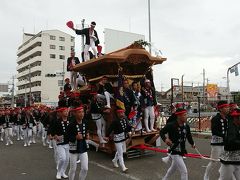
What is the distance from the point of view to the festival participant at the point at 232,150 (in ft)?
16.1

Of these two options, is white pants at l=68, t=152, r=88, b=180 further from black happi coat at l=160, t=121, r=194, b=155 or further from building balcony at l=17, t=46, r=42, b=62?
building balcony at l=17, t=46, r=42, b=62

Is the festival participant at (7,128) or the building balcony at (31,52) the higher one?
the building balcony at (31,52)

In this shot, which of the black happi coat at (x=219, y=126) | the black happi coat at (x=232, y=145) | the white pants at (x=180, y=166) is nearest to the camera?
the black happi coat at (x=232, y=145)

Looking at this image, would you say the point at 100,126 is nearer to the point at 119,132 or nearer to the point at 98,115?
the point at 98,115

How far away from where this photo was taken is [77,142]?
633 centimetres

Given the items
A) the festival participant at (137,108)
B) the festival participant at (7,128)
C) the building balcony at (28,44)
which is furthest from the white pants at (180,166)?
the building balcony at (28,44)

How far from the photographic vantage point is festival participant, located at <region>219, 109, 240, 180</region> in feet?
16.1

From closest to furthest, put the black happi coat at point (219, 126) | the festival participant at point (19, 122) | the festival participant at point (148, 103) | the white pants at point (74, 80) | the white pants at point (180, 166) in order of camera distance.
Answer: the white pants at point (180, 166) < the black happi coat at point (219, 126) < the festival participant at point (148, 103) < the white pants at point (74, 80) < the festival participant at point (19, 122)

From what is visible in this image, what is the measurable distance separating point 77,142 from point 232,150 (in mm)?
3054

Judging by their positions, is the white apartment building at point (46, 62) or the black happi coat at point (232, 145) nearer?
the black happi coat at point (232, 145)

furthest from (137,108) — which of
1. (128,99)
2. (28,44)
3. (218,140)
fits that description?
(28,44)

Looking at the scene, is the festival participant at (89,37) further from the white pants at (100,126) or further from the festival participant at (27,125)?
the festival participant at (27,125)

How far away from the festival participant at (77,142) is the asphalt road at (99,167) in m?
1.62

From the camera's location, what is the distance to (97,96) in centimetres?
1049
